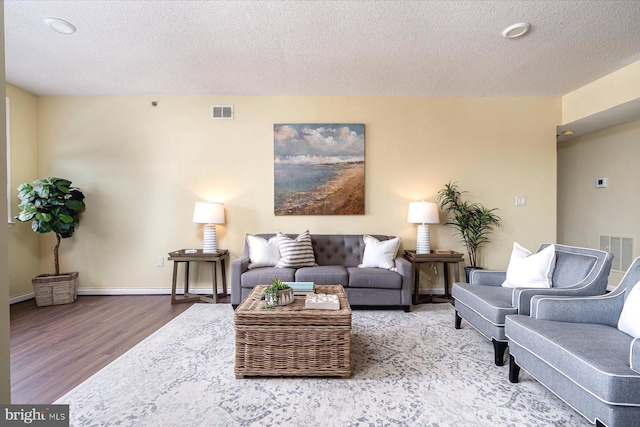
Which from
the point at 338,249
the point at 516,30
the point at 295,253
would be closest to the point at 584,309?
the point at 516,30

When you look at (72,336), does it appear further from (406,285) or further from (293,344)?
(406,285)

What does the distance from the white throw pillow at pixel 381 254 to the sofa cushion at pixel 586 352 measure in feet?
5.27

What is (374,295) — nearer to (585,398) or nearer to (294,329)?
(294,329)

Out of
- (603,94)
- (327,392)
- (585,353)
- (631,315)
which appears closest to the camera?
(585,353)

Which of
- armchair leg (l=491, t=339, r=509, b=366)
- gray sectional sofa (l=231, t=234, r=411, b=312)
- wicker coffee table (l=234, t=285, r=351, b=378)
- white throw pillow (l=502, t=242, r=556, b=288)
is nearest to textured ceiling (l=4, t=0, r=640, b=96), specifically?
white throw pillow (l=502, t=242, r=556, b=288)

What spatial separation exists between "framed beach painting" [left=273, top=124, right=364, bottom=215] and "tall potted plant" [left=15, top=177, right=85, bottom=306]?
2.64m

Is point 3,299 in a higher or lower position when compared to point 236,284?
higher

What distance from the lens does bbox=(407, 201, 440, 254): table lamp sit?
12.3ft

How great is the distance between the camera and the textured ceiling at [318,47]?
91.4 inches

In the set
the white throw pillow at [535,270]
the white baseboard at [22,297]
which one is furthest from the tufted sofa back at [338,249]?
the white baseboard at [22,297]

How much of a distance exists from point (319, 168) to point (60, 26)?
291cm

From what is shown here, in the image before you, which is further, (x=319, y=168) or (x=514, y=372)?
(x=319, y=168)

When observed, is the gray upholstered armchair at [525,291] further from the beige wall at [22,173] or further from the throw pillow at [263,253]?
the beige wall at [22,173]

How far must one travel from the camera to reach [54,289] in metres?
3.58
